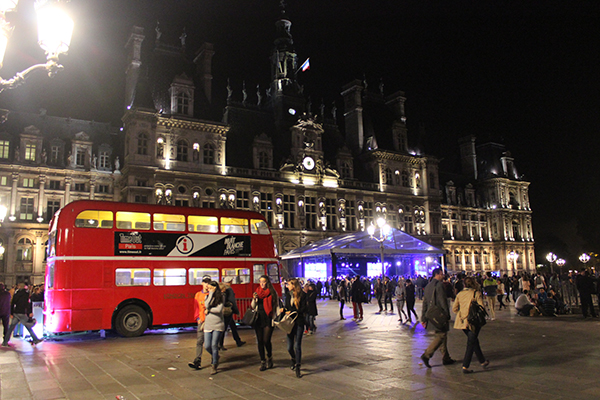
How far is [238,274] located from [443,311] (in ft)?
32.3

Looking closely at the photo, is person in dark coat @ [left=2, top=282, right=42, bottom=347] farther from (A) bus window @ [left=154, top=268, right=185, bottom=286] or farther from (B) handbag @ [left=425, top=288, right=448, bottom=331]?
(B) handbag @ [left=425, top=288, right=448, bottom=331]

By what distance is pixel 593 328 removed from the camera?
593 inches

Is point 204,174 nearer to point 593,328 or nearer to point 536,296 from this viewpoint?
point 536,296

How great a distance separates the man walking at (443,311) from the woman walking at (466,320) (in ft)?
0.91

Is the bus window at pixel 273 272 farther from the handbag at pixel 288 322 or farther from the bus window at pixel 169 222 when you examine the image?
the handbag at pixel 288 322

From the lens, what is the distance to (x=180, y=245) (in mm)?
16422

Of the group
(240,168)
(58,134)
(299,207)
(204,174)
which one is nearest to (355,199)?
(299,207)

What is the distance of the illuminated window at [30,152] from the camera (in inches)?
1494

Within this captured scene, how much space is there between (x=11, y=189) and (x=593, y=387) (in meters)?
40.1

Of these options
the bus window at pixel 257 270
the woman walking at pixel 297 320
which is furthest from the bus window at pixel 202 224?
the woman walking at pixel 297 320

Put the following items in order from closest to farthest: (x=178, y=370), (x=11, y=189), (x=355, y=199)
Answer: (x=178, y=370) < (x=11, y=189) < (x=355, y=199)

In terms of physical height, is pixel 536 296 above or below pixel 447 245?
below

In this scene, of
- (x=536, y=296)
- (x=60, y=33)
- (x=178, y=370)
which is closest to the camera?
(x=178, y=370)

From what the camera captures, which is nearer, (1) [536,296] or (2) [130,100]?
(1) [536,296]
